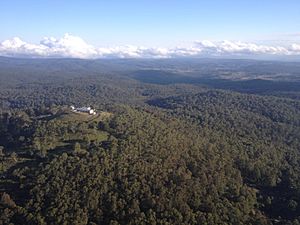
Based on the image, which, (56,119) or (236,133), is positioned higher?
(56,119)

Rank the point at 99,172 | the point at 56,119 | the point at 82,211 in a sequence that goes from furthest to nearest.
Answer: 1. the point at 56,119
2. the point at 99,172
3. the point at 82,211

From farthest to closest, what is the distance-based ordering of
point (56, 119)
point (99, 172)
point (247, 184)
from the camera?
point (56, 119)
point (247, 184)
point (99, 172)

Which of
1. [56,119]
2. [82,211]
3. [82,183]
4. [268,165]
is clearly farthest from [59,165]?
[268,165]

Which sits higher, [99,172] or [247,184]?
[99,172]

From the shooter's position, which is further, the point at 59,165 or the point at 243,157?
the point at 243,157

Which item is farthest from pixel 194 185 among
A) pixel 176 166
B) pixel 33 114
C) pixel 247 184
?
pixel 33 114

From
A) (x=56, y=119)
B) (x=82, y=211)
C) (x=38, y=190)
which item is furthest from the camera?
(x=56, y=119)

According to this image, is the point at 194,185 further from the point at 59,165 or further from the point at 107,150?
the point at 59,165

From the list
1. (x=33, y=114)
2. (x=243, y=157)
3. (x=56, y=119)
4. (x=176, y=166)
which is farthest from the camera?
(x=33, y=114)

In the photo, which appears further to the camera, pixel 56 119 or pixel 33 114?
pixel 33 114

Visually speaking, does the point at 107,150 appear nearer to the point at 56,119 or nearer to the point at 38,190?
the point at 38,190
